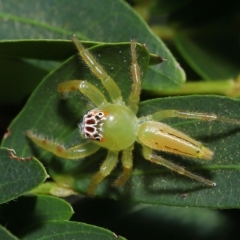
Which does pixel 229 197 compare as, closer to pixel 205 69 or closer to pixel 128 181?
pixel 128 181

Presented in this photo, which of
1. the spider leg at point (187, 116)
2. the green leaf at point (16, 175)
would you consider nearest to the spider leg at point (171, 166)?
the spider leg at point (187, 116)

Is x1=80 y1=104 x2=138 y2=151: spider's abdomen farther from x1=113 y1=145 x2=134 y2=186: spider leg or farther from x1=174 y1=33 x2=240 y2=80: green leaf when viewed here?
x1=174 y1=33 x2=240 y2=80: green leaf

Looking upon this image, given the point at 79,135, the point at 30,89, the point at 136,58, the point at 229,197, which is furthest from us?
the point at 30,89

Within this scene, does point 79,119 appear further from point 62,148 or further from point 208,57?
point 208,57

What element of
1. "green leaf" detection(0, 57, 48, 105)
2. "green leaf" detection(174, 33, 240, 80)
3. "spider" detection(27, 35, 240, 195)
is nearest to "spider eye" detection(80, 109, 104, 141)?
"spider" detection(27, 35, 240, 195)

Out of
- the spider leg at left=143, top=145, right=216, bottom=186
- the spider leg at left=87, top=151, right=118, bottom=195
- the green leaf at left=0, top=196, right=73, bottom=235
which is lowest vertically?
the green leaf at left=0, top=196, right=73, bottom=235

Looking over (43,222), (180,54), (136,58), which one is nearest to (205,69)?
(180,54)

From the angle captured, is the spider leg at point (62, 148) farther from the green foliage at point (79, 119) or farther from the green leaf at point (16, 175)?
the green leaf at point (16, 175)
